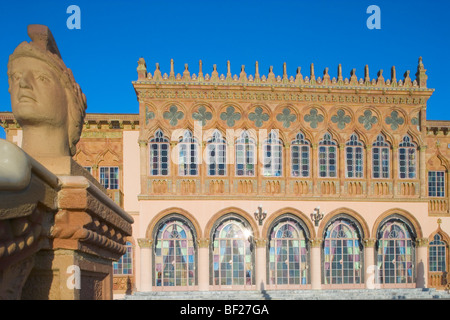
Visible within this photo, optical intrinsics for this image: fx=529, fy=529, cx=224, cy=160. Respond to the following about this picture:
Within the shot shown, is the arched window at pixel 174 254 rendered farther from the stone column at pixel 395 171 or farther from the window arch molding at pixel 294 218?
the stone column at pixel 395 171

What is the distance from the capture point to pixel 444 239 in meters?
24.1

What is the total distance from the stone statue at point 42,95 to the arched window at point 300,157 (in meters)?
20.0

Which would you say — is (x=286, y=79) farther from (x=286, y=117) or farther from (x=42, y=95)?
(x=42, y=95)

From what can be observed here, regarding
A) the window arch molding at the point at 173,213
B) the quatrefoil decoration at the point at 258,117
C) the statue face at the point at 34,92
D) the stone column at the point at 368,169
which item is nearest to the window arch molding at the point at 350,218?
the stone column at the point at 368,169

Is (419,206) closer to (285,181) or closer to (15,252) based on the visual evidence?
(285,181)

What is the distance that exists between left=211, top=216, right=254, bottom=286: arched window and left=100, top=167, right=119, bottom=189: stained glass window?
4.96 m

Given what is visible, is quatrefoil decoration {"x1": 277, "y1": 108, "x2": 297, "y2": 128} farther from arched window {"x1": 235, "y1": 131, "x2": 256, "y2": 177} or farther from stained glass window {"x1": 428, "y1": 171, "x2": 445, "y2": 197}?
stained glass window {"x1": 428, "y1": 171, "x2": 445, "y2": 197}

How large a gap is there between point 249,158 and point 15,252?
2048cm

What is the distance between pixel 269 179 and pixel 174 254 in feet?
16.8

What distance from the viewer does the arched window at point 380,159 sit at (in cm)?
2342

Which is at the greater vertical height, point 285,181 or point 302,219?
point 285,181

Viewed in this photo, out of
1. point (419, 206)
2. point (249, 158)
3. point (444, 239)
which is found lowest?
point (444, 239)

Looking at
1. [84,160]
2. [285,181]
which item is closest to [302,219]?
[285,181]
